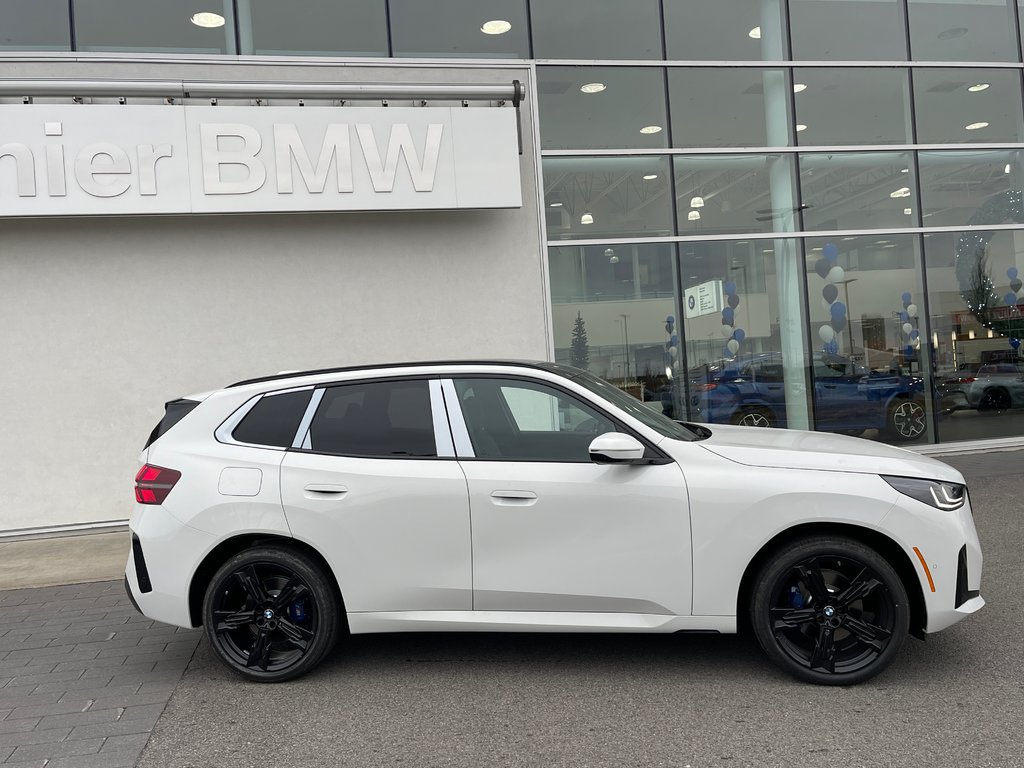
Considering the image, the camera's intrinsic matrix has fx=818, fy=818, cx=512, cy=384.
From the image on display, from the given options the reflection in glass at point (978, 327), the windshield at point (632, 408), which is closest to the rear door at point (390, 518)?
the windshield at point (632, 408)

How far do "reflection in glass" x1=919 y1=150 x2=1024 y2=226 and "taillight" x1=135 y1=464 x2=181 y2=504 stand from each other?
11152 mm

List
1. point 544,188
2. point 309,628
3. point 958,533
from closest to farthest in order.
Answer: point 958,533 < point 309,628 < point 544,188

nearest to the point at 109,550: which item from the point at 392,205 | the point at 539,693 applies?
the point at 392,205

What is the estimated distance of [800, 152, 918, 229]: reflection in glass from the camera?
452 inches

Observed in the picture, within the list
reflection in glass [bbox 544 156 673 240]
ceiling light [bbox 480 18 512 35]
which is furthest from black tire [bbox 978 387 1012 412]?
ceiling light [bbox 480 18 512 35]

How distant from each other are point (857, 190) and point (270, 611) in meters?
10.4

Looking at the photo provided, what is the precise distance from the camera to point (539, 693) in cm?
409

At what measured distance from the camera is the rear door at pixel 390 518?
13.7 feet

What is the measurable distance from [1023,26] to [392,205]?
33.0 feet

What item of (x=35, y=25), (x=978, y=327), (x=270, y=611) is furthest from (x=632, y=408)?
(x=978, y=327)

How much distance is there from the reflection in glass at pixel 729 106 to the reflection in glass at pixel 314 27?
4.08m

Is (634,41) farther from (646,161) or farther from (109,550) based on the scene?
(109,550)

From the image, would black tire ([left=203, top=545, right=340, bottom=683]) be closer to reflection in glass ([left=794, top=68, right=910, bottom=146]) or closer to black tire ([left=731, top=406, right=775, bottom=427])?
black tire ([left=731, top=406, right=775, bottom=427])

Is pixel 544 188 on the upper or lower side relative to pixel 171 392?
upper
